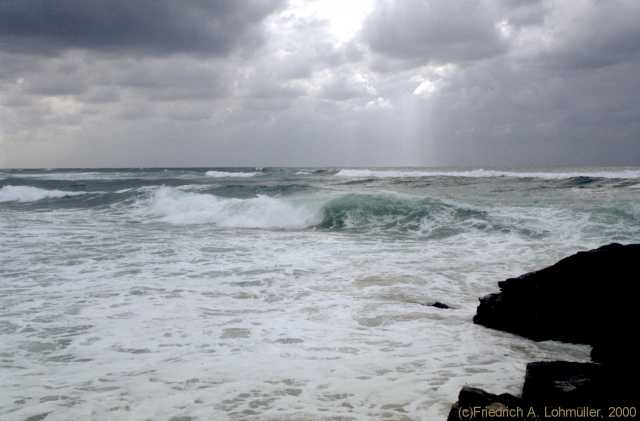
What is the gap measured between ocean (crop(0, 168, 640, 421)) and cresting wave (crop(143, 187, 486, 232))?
1.49m

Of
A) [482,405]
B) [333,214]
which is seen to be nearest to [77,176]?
[333,214]

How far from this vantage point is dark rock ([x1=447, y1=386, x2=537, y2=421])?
2.47m

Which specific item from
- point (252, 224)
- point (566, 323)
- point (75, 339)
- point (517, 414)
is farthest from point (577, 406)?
point (252, 224)

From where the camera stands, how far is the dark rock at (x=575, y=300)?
4.46 metres

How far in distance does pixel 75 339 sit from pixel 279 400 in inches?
101

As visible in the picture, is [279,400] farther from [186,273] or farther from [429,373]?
[186,273]

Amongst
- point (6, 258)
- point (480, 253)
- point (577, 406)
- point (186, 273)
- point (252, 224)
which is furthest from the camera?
point (252, 224)

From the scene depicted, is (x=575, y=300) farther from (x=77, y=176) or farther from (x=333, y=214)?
(x=77, y=176)

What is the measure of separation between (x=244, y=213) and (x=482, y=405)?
52.1ft

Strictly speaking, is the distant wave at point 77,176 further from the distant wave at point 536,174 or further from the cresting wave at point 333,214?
the cresting wave at point 333,214

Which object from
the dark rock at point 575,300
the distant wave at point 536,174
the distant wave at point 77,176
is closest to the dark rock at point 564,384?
the dark rock at point 575,300

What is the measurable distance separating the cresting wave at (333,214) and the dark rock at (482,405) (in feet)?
37.7

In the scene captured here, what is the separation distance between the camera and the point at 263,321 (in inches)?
214

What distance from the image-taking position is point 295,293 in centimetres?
680
